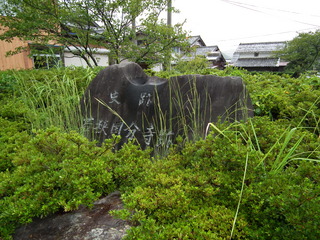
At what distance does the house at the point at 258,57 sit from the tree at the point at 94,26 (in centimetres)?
2495

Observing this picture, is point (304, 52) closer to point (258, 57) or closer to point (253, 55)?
point (258, 57)

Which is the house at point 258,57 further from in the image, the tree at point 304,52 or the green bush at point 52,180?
the green bush at point 52,180

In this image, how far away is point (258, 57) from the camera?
1146 inches

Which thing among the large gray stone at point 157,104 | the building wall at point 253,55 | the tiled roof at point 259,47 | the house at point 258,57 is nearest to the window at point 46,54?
the large gray stone at point 157,104

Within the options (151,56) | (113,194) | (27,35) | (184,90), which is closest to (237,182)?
(113,194)

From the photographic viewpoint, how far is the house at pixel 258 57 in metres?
26.9

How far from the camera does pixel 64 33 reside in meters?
5.08

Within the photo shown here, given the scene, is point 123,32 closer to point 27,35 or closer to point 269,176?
point 27,35

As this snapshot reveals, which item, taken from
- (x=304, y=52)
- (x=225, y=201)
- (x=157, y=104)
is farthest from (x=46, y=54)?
(x=304, y=52)

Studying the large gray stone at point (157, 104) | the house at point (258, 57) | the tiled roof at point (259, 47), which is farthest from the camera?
the tiled roof at point (259, 47)

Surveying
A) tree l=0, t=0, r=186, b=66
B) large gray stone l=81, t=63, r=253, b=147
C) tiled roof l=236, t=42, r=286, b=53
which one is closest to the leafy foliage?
large gray stone l=81, t=63, r=253, b=147

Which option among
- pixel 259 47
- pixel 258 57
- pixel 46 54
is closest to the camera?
pixel 46 54

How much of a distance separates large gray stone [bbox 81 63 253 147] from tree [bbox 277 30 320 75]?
17466mm

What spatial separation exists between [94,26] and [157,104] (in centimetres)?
353
